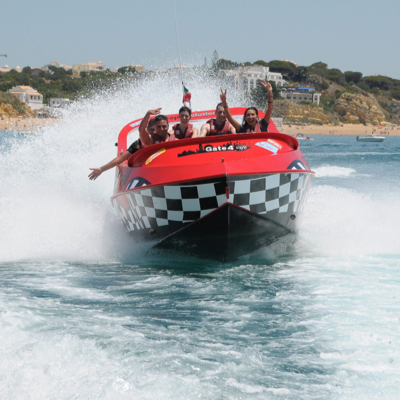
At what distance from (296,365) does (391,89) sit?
156234 mm

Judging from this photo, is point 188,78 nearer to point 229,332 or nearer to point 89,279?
point 89,279

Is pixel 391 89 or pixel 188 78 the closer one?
pixel 188 78

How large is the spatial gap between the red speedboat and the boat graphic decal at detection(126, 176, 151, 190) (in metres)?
0.01

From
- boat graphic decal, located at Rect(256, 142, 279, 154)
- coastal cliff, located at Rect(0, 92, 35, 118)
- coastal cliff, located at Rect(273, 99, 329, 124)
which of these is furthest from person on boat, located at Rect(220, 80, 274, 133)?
coastal cliff, located at Rect(273, 99, 329, 124)

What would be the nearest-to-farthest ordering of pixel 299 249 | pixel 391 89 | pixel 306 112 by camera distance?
1. pixel 299 249
2. pixel 306 112
3. pixel 391 89

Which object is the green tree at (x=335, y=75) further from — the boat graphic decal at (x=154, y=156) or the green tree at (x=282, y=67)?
the boat graphic decal at (x=154, y=156)

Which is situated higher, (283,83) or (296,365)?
(296,365)

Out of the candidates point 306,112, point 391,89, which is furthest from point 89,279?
point 391,89

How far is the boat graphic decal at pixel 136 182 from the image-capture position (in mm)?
5070

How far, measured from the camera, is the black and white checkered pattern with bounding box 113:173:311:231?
187 inches

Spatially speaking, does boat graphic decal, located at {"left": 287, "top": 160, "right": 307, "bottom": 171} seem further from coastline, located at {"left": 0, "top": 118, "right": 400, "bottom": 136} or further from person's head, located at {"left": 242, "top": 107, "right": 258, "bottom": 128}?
coastline, located at {"left": 0, "top": 118, "right": 400, "bottom": 136}

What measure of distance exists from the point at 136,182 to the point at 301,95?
120m

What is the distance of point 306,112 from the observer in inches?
4235

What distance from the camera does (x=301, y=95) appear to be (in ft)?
395
